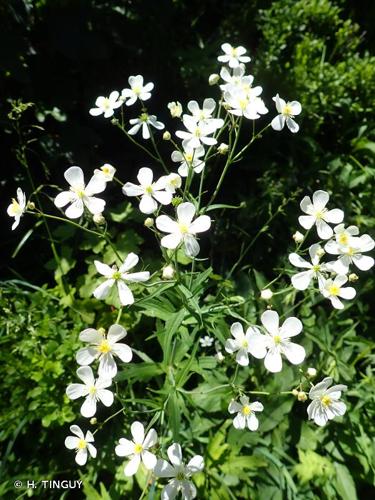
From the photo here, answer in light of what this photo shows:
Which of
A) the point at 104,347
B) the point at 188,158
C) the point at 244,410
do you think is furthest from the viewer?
the point at 188,158

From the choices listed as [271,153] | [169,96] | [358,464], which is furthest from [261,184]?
[358,464]

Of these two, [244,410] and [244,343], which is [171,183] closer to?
[244,343]

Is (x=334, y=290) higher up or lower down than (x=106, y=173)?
lower down

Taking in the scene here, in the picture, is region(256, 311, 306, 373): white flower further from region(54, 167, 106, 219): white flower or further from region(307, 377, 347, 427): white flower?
region(54, 167, 106, 219): white flower

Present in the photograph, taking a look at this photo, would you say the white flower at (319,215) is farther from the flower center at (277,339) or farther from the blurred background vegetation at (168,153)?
the flower center at (277,339)

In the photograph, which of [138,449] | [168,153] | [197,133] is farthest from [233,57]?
[138,449]

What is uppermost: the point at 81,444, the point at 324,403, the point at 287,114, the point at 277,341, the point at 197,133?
the point at 287,114

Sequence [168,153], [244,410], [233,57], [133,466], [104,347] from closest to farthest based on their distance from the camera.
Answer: [104,347], [133,466], [244,410], [233,57], [168,153]

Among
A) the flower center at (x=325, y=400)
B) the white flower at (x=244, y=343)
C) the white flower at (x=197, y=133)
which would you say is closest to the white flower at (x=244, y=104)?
the white flower at (x=197, y=133)
